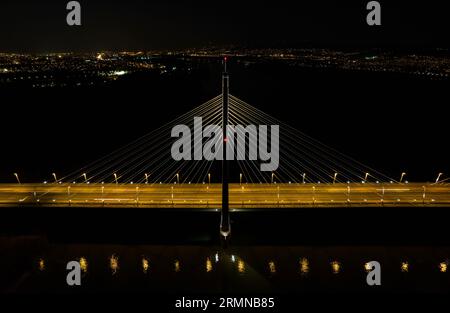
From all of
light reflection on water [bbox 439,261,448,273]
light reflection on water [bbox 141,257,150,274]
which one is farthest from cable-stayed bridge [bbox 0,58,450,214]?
light reflection on water [bbox 439,261,448,273]

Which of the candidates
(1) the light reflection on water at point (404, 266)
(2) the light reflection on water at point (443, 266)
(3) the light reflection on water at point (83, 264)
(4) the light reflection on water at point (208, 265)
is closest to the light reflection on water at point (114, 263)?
(3) the light reflection on water at point (83, 264)

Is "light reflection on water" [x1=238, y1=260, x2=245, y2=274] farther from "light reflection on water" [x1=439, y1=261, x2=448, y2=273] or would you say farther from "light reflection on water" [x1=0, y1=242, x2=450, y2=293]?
"light reflection on water" [x1=439, y1=261, x2=448, y2=273]

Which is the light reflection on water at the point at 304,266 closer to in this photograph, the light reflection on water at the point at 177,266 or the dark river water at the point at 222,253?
the dark river water at the point at 222,253

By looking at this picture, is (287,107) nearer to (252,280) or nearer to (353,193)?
(353,193)

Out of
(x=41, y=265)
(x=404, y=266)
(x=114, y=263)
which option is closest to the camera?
(x=404, y=266)

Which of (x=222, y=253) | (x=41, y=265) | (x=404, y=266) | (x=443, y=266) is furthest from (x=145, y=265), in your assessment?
(x=443, y=266)

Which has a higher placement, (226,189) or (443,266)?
(226,189)

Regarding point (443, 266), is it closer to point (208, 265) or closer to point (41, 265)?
point (208, 265)

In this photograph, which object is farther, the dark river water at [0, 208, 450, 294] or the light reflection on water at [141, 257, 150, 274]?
the light reflection on water at [141, 257, 150, 274]
